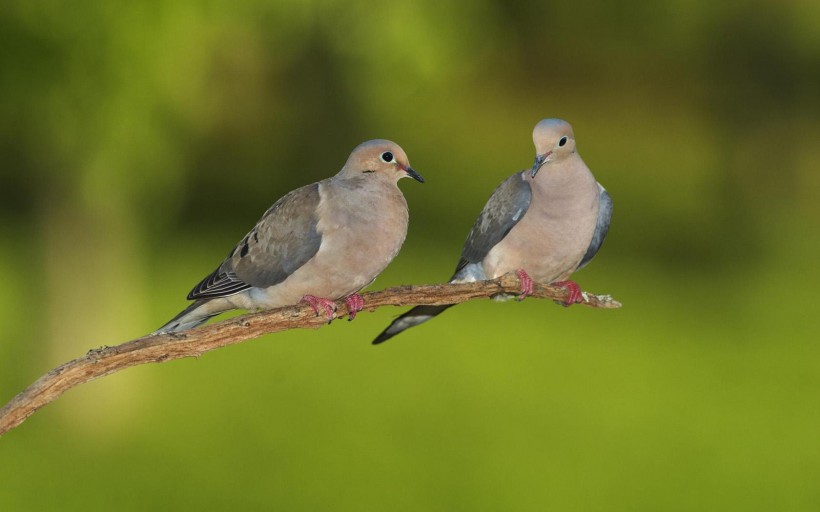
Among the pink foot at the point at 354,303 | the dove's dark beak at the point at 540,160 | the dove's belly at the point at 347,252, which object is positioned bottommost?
the pink foot at the point at 354,303

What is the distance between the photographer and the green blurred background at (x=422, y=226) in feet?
34.9

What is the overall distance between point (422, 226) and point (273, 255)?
20.6 metres

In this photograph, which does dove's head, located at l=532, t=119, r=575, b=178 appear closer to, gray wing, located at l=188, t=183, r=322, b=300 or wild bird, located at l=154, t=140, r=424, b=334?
wild bird, located at l=154, t=140, r=424, b=334

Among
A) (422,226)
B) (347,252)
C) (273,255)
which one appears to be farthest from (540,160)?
(422,226)

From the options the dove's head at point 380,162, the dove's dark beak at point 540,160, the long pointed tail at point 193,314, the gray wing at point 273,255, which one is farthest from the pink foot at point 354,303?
the dove's dark beak at point 540,160

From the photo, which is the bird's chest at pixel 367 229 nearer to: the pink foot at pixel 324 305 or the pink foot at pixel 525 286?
the pink foot at pixel 324 305

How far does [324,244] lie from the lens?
534 centimetres

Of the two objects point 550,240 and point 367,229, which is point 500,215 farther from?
point 367,229

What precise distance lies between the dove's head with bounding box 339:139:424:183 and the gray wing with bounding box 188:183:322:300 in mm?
470

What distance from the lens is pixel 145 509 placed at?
14.8 metres

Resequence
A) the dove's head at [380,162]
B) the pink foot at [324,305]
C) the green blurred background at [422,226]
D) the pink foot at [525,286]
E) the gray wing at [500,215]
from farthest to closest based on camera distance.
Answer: the green blurred background at [422,226]
the gray wing at [500,215]
the pink foot at [525,286]
the pink foot at [324,305]
the dove's head at [380,162]

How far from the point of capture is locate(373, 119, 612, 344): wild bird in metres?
5.62

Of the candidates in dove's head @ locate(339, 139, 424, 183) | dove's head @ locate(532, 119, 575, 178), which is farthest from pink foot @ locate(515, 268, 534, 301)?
dove's head @ locate(339, 139, 424, 183)

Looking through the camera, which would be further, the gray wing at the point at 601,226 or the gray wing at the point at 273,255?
the gray wing at the point at 601,226
